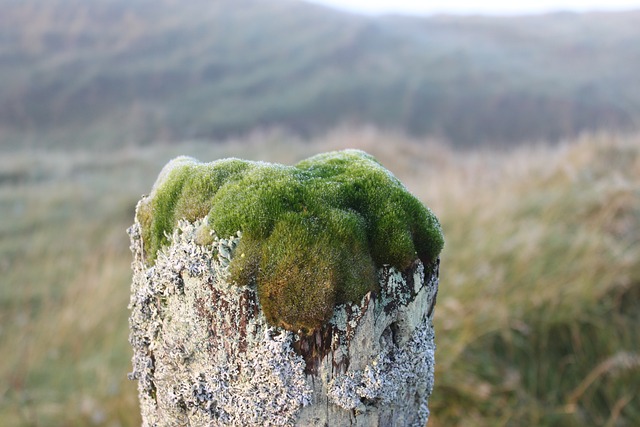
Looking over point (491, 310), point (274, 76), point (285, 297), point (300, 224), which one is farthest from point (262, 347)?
point (274, 76)

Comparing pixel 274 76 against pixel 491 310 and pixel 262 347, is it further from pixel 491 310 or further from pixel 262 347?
pixel 262 347

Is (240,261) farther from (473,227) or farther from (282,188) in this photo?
(473,227)

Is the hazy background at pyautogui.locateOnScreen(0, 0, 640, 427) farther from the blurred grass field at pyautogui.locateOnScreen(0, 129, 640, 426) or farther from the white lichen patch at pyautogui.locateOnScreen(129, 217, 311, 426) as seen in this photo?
the white lichen patch at pyautogui.locateOnScreen(129, 217, 311, 426)

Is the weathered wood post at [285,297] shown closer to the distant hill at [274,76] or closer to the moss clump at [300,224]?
the moss clump at [300,224]

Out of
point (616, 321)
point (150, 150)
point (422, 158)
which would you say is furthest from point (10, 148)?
point (616, 321)

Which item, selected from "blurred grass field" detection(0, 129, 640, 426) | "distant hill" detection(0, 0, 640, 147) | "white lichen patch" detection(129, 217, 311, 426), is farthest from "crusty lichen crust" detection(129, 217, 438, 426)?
"distant hill" detection(0, 0, 640, 147)

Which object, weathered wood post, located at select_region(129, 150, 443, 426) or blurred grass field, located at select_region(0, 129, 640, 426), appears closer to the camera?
weathered wood post, located at select_region(129, 150, 443, 426)

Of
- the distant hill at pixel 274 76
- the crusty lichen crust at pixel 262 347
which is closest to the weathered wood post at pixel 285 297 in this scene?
the crusty lichen crust at pixel 262 347

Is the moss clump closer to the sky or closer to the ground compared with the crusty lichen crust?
closer to the sky
